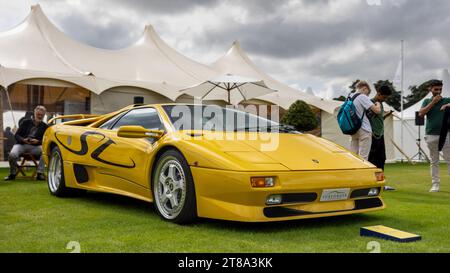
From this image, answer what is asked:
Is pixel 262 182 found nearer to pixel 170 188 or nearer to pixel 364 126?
pixel 170 188

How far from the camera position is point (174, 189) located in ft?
12.3

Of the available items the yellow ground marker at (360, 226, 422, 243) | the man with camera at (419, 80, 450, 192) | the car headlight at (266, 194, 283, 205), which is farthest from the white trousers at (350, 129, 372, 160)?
the car headlight at (266, 194, 283, 205)

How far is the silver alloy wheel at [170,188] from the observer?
3.68 metres

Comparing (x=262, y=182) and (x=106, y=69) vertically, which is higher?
(x=106, y=69)

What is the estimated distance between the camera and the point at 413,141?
20984 millimetres

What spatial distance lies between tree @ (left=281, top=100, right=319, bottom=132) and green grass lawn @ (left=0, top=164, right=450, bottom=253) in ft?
31.9

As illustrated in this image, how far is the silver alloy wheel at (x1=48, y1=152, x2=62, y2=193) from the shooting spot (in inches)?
222

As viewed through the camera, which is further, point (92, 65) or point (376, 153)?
point (92, 65)

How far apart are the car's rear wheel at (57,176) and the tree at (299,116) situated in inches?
392

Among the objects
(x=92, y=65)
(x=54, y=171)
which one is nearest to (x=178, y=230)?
(x=54, y=171)

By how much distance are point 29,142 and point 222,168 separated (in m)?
5.84

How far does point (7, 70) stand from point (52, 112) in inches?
89.0

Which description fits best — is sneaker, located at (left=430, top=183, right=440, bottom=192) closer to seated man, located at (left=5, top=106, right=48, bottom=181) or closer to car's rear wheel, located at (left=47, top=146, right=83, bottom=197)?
car's rear wheel, located at (left=47, top=146, right=83, bottom=197)
